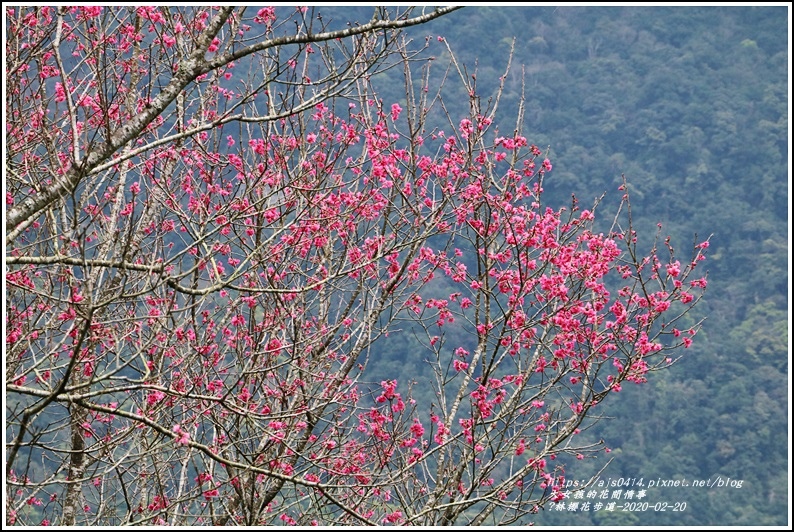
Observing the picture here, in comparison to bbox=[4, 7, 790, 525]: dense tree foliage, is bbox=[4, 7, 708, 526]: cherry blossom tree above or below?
below

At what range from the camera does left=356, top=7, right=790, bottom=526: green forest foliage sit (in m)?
39.2

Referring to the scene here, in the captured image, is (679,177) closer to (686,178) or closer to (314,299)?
(686,178)

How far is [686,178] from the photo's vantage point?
58.4 metres

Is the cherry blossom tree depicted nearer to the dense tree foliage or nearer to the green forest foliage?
the dense tree foliage

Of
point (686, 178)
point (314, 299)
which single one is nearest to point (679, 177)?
point (686, 178)

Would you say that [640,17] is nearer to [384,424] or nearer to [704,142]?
[704,142]

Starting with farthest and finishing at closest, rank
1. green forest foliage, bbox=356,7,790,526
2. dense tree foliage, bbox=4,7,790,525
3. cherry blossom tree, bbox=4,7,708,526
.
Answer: green forest foliage, bbox=356,7,790,526, dense tree foliage, bbox=4,7,790,525, cherry blossom tree, bbox=4,7,708,526

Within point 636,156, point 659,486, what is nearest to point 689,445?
point 659,486

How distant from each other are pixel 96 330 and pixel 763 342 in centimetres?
4509

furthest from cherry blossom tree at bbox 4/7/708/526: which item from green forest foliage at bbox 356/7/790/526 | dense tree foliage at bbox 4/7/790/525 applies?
green forest foliage at bbox 356/7/790/526

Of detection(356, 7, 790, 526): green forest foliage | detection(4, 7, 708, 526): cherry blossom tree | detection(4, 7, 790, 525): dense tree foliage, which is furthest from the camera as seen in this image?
detection(356, 7, 790, 526): green forest foliage

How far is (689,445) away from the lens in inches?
1598

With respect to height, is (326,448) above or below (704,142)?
below

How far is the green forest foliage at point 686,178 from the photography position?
39.2 meters
